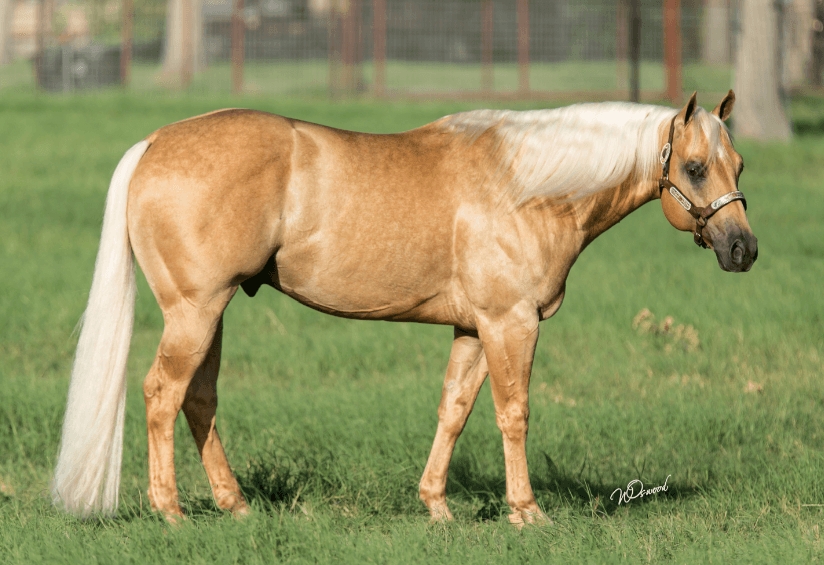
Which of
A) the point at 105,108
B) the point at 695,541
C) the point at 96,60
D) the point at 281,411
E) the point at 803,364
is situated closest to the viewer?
the point at 695,541

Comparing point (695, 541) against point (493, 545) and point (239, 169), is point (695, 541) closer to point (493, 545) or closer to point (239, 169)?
point (493, 545)

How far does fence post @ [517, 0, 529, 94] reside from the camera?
21.1 metres

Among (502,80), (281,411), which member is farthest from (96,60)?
(281,411)

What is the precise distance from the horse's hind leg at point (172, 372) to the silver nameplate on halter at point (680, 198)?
74.2 inches

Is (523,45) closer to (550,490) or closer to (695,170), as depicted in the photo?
(550,490)

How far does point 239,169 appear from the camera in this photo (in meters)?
3.53

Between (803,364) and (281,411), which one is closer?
(281,411)

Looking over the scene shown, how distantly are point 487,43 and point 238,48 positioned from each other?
6041mm

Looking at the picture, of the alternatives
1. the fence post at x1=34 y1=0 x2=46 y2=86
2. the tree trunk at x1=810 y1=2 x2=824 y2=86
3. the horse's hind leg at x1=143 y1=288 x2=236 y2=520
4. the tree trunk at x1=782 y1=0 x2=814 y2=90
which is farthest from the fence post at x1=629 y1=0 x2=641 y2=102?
the fence post at x1=34 y1=0 x2=46 y2=86

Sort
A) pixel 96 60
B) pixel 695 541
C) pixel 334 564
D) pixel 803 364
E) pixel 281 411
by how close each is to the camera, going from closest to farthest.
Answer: pixel 334 564, pixel 695 541, pixel 281 411, pixel 803 364, pixel 96 60

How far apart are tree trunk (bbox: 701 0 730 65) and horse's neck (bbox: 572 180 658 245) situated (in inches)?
760

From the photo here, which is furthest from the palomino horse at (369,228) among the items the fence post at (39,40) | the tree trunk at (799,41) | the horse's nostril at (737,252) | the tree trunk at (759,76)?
the tree trunk at (799,41)

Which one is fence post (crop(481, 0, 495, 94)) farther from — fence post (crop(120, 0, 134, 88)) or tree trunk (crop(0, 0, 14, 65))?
tree trunk (crop(0, 0, 14, 65))

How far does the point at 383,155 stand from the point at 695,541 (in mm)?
2068
